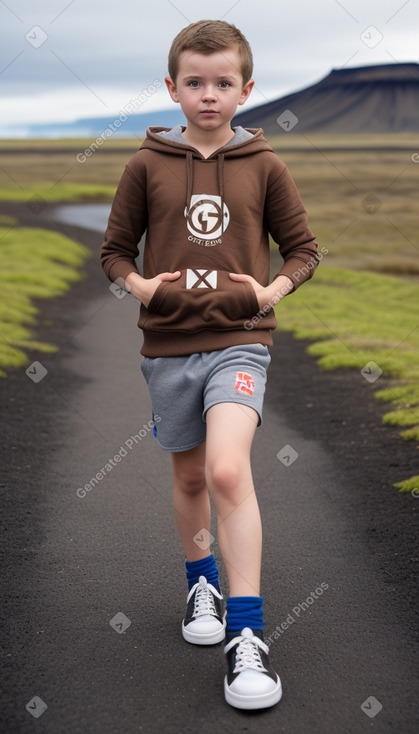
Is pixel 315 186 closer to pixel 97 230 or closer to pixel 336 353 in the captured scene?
pixel 97 230

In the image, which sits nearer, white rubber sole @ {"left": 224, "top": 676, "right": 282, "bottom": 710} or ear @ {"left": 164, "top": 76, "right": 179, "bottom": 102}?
white rubber sole @ {"left": 224, "top": 676, "right": 282, "bottom": 710}

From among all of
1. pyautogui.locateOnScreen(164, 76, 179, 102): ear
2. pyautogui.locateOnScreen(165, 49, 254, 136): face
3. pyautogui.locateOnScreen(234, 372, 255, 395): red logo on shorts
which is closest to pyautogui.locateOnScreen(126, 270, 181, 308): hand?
pyautogui.locateOnScreen(234, 372, 255, 395): red logo on shorts

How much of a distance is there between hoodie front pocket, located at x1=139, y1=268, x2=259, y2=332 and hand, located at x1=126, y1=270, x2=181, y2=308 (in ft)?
0.07

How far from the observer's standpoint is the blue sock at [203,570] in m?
3.61

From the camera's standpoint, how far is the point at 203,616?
136 inches

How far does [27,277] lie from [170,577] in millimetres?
14733

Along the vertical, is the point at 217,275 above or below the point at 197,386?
above

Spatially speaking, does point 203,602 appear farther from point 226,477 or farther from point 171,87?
point 171,87

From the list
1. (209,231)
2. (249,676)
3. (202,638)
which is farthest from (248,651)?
(209,231)

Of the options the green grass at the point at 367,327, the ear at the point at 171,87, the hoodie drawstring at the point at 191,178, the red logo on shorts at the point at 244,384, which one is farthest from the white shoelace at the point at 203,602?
the green grass at the point at 367,327

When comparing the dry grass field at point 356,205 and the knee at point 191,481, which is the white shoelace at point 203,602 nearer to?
the knee at point 191,481

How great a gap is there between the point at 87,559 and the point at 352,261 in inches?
1036

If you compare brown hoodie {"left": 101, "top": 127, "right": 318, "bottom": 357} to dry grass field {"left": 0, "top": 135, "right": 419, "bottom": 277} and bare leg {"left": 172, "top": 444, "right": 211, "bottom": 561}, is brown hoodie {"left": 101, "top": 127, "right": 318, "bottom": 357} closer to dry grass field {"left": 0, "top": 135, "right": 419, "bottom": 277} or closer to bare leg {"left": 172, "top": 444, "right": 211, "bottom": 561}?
bare leg {"left": 172, "top": 444, "right": 211, "bottom": 561}

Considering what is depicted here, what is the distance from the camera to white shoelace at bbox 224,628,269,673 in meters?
2.92
